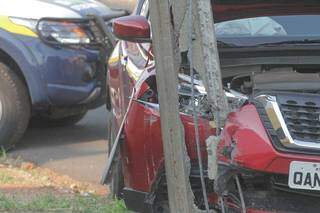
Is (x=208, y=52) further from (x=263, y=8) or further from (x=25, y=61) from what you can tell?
(x=25, y=61)

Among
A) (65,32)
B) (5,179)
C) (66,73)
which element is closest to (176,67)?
(5,179)

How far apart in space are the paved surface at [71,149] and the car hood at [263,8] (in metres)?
1.91

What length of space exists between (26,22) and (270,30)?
275 centimetres

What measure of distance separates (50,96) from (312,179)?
147 inches

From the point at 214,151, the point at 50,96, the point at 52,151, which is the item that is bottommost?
the point at 52,151

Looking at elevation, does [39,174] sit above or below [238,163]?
below

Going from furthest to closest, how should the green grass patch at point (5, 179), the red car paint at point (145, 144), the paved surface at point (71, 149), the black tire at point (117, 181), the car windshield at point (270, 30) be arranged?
the paved surface at point (71, 149)
the green grass patch at point (5, 179)
the car windshield at point (270, 30)
the black tire at point (117, 181)
the red car paint at point (145, 144)

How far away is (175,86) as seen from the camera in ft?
11.2

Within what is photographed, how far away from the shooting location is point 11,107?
22.1 feet

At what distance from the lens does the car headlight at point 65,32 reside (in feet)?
22.4

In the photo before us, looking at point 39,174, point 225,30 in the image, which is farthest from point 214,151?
point 39,174

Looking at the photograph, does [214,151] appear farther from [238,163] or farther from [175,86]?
[175,86]

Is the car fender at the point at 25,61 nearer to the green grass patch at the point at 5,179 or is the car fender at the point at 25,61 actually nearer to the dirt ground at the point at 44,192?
the dirt ground at the point at 44,192

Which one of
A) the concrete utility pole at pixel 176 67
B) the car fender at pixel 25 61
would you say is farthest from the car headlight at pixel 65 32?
the concrete utility pole at pixel 176 67
